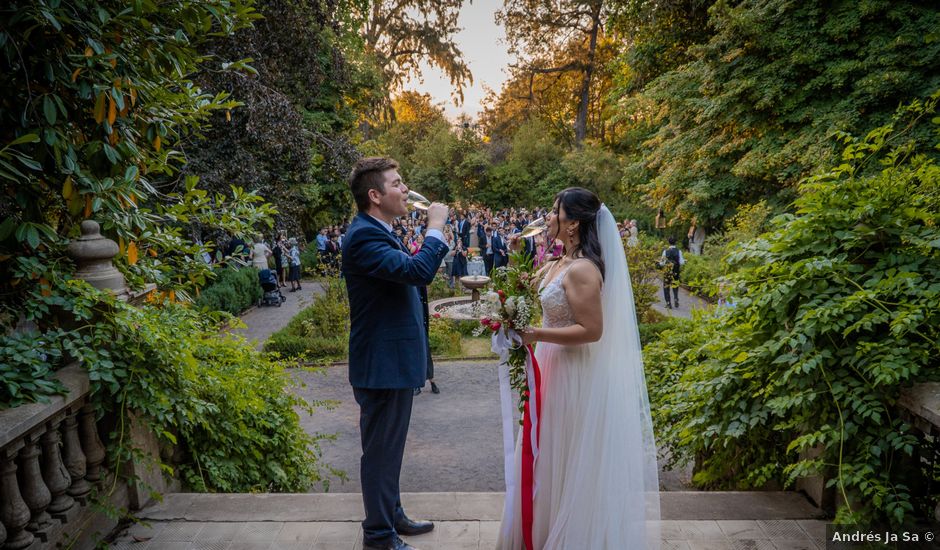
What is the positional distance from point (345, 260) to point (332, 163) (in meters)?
9.57

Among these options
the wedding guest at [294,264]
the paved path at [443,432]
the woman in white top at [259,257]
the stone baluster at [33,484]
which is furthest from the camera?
the wedding guest at [294,264]

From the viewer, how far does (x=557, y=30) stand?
3028 cm

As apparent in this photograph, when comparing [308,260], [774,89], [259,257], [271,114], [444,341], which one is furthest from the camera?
[308,260]

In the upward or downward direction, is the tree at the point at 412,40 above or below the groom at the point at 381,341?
above

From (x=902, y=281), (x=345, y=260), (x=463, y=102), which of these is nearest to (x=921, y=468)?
(x=902, y=281)

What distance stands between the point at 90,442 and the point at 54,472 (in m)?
0.26

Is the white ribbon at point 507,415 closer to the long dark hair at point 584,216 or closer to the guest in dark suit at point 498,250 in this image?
the long dark hair at point 584,216

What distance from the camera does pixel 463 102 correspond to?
31.7 meters

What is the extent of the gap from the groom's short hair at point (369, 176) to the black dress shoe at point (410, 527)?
5.94ft

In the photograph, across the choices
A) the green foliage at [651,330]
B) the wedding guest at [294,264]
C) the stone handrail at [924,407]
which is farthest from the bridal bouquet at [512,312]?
the wedding guest at [294,264]

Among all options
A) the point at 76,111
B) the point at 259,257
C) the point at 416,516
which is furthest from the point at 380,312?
the point at 259,257

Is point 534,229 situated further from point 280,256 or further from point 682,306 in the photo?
point 280,256

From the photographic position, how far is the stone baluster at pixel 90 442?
3.00m

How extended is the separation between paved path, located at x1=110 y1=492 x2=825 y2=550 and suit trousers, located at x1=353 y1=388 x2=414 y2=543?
207mm
